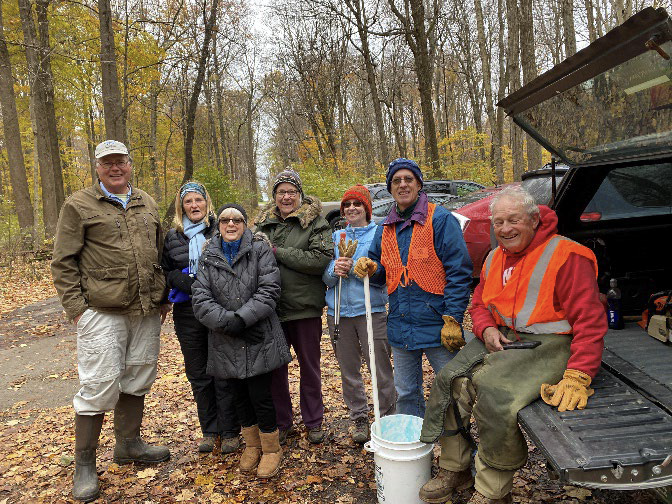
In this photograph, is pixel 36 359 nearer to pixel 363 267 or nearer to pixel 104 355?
pixel 104 355

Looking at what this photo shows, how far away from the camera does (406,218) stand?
11.0ft

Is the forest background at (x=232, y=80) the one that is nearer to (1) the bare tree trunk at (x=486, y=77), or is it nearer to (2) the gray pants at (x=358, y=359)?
(1) the bare tree trunk at (x=486, y=77)

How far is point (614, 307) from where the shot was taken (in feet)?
12.4

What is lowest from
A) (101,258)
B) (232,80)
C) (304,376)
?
(304,376)

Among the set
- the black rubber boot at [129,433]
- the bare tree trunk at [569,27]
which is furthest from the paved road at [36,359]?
the bare tree trunk at [569,27]

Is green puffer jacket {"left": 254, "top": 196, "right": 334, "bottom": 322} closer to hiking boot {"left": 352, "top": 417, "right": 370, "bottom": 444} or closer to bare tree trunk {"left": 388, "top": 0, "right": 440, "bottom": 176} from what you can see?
hiking boot {"left": 352, "top": 417, "right": 370, "bottom": 444}

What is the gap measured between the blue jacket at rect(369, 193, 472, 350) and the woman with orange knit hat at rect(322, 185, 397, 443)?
35 cm

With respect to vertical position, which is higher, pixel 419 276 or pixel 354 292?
pixel 419 276

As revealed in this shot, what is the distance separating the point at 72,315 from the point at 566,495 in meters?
3.58

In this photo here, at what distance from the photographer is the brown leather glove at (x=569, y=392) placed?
236 centimetres

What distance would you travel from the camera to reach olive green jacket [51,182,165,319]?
3375 millimetres

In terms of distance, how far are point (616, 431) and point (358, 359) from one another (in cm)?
205

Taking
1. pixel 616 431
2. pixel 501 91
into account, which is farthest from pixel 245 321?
pixel 501 91

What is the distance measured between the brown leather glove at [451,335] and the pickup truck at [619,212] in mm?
727
